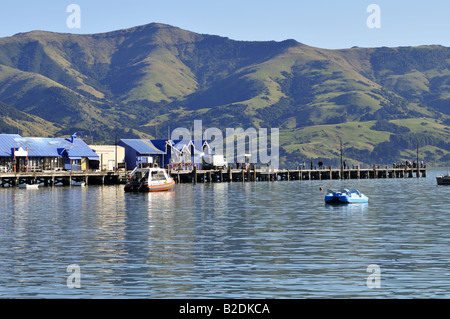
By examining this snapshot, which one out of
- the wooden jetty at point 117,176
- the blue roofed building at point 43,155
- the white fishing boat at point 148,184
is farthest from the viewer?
the blue roofed building at point 43,155

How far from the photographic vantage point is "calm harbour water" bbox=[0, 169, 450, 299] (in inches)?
1106

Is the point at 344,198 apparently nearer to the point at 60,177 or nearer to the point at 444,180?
the point at 444,180

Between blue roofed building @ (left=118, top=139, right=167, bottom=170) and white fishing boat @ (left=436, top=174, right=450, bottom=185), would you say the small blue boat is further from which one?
blue roofed building @ (left=118, top=139, right=167, bottom=170)

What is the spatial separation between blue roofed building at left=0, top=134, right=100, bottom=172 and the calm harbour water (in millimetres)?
79247

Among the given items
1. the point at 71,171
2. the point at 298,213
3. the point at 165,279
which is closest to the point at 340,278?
the point at 165,279

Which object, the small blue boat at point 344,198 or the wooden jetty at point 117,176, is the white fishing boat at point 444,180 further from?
the small blue boat at point 344,198

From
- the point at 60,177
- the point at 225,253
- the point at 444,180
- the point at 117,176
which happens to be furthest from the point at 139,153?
the point at 225,253

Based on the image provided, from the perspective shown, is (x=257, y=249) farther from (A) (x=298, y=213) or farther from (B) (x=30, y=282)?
(A) (x=298, y=213)

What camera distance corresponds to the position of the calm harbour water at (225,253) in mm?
28094

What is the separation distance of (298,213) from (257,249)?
2943 cm

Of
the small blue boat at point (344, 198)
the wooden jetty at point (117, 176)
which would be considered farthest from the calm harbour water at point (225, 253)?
the wooden jetty at point (117, 176)

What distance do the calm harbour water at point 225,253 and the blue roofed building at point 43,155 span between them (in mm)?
79247

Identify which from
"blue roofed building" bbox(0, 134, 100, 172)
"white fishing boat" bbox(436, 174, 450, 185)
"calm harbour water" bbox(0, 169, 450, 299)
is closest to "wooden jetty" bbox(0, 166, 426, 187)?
"blue roofed building" bbox(0, 134, 100, 172)

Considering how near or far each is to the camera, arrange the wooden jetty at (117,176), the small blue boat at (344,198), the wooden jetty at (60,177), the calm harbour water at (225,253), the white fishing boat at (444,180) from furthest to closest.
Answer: the white fishing boat at (444,180) < the wooden jetty at (117,176) < the wooden jetty at (60,177) < the small blue boat at (344,198) < the calm harbour water at (225,253)
